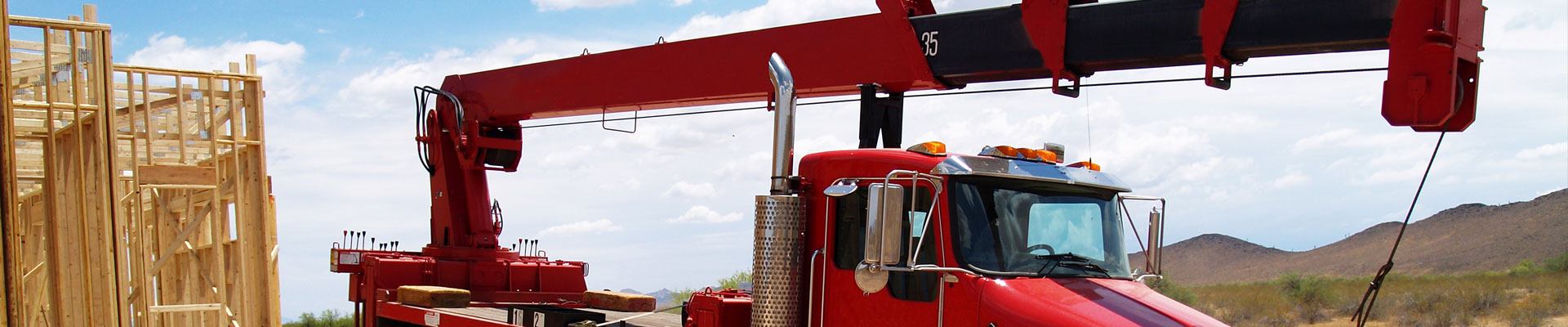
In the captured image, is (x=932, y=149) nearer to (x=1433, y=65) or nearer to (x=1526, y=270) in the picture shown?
(x=1433, y=65)

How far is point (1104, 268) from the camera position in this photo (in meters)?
7.54

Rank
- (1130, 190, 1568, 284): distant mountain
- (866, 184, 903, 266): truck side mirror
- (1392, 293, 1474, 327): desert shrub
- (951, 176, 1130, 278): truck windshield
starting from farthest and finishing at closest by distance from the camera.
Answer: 1. (1130, 190, 1568, 284): distant mountain
2. (1392, 293, 1474, 327): desert shrub
3. (951, 176, 1130, 278): truck windshield
4. (866, 184, 903, 266): truck side mirror

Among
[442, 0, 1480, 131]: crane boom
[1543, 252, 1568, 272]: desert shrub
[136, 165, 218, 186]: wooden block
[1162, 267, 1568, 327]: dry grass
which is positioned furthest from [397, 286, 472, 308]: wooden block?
[1543, 252, 1568, 272]: desert shrub

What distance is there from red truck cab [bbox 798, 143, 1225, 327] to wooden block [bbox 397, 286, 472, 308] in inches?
159

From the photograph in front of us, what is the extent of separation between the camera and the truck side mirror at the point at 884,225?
6.37m

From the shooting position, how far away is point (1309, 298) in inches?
1225

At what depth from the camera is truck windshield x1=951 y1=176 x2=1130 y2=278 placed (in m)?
6.94

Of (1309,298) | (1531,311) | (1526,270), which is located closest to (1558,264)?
(1526,270)

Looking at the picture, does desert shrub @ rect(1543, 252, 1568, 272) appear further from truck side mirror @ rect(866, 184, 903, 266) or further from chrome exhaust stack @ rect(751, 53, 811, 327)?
truck side mirror @ rect(866, 184, 903, 266)

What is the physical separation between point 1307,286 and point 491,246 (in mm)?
24105

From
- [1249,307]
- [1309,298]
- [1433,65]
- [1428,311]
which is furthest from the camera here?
[1249,307]

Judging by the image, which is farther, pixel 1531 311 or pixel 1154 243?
pixel 1531 311

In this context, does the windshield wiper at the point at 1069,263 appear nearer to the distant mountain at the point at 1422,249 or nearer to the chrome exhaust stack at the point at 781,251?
the chrome exhaust stack at the point at 781,251

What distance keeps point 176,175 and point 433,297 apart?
599cm
